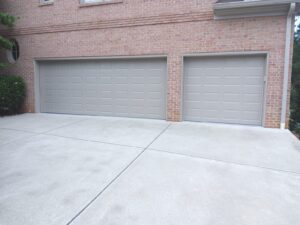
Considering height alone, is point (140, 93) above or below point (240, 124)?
above

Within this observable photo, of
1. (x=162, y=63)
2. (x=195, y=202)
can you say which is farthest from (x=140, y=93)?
(x=195, y=202)

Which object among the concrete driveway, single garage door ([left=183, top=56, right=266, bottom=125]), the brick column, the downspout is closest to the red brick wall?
the brick column

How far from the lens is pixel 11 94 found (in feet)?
28.7

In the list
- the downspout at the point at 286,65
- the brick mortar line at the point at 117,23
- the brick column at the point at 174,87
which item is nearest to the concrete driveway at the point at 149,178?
the downspout at the point at 286,65

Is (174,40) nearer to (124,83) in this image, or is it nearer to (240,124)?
(124,83)

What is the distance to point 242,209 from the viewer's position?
2.57 metres

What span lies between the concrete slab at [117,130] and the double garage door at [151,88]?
0.67 meters

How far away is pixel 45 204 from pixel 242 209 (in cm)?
233

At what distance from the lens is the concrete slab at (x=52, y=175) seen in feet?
8.28

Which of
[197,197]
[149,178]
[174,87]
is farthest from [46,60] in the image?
[197,197]

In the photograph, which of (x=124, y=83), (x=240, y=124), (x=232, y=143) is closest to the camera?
(x=232, y=143)

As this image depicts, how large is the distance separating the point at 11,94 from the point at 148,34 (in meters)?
5.89

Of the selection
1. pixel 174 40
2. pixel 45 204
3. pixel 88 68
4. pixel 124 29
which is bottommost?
pixel 45 204

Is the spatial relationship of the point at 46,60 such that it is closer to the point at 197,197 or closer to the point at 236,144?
the point at 236,144
